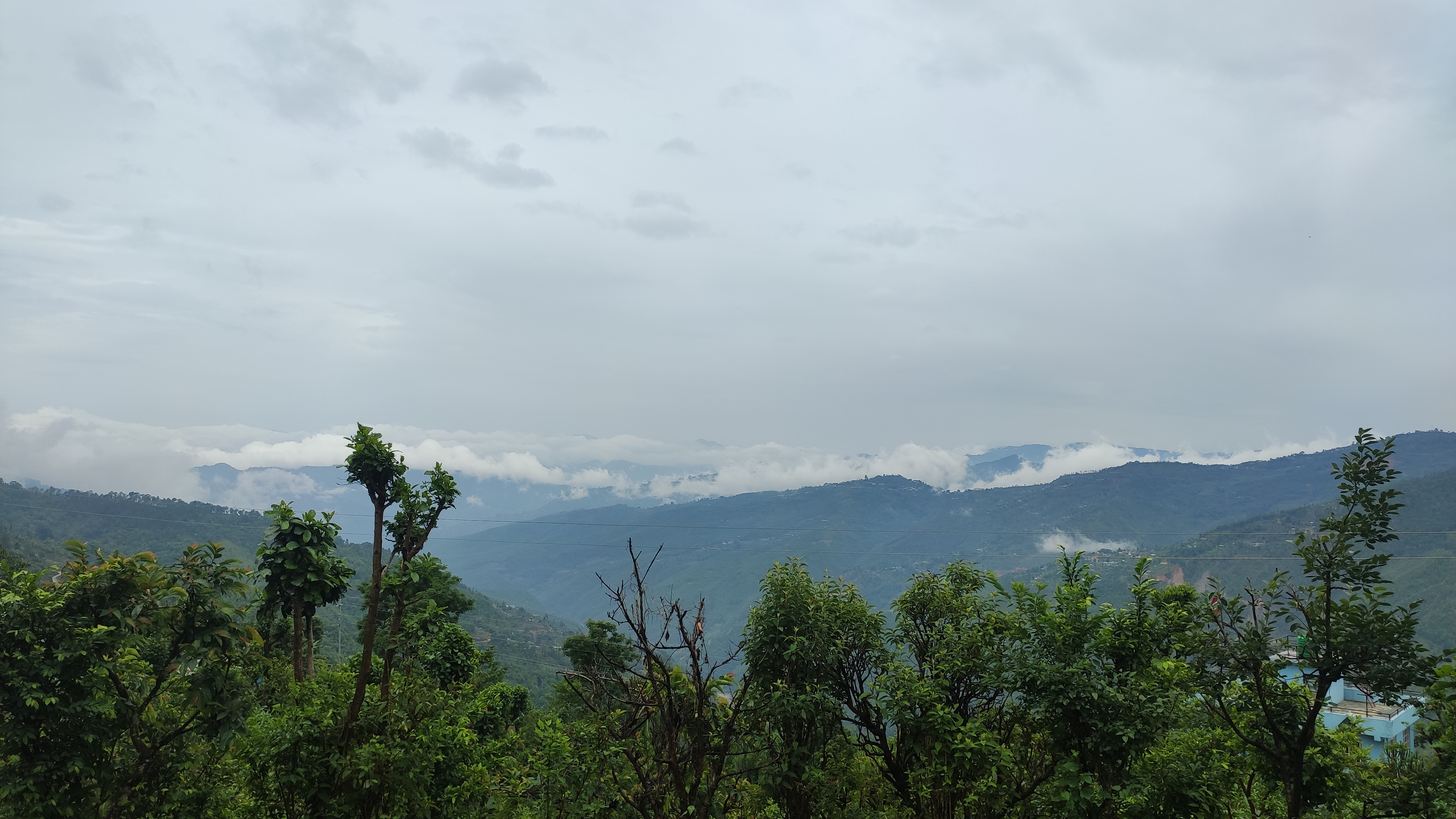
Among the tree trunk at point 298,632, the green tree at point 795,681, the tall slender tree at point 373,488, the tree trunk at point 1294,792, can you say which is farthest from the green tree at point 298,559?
the tree trunk at point 1294,792

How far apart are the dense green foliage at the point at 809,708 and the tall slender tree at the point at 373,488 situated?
174 mm

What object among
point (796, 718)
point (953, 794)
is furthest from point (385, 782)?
point (953, 794)

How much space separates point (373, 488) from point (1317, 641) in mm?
13333

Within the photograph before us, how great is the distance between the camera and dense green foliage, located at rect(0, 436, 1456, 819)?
877cm

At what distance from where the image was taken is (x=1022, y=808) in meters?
11.7

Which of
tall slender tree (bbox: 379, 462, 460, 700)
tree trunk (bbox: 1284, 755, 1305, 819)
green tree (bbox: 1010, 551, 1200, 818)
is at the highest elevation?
tall slender tree (bbox: 379, 462, 460, 700)

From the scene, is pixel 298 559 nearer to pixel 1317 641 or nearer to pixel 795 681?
pixel 795 681

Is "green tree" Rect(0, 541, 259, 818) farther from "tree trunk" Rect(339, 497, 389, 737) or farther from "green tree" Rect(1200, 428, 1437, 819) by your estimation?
"green tree" Rect(1200, 428, 1437, 819)

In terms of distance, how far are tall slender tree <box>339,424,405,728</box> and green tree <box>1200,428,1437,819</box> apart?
11840 mm

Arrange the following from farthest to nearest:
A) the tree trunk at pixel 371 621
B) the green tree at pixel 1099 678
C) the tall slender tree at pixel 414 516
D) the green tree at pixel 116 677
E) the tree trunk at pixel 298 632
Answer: the tree trunk at pixel 298 632 < the tall slender tree at pixel 414 516 < the tree trunk at pixel 371 621 < the green tree at pixel 1099 678 < the green tree at pixel 116 677

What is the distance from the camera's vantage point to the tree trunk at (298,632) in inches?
595

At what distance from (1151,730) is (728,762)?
19.2 feet

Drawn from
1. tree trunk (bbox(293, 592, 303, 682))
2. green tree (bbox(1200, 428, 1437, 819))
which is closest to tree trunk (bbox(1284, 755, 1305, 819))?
green tree (bbox(1200, 428, 1437, 819))

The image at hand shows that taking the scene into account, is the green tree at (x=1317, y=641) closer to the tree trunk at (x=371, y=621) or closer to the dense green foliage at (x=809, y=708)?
the dense green foliage at (x=809, y=708)
